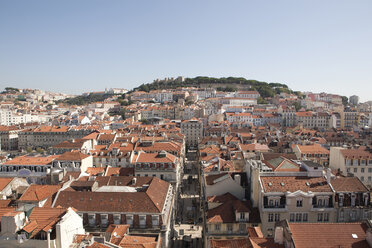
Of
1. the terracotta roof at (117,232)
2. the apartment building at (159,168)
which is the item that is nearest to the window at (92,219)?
the terracotta roof at (117,232)

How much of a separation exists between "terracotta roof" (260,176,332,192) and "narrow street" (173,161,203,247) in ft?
40.3

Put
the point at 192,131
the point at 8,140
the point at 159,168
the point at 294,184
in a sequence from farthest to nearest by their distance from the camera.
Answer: the point at 8,140, the point at 192,131, the point at 159,168, the point at 294,184

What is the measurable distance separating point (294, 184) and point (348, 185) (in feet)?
19.7

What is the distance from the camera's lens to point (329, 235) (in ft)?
64.1

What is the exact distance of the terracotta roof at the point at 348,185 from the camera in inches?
1210

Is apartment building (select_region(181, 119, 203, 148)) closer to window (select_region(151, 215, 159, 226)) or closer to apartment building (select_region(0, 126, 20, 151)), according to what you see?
apartment building (select_region(0, 126, 20, 151))

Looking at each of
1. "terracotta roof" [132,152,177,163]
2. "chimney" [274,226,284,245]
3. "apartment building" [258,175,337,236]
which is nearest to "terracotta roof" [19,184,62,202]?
"terracotta roof" [132,152,177,163]

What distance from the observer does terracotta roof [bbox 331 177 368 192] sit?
30.7 metres

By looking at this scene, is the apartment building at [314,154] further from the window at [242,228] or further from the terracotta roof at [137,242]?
the terracotta roof at [137,242]

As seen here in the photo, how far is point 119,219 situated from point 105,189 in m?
5.80

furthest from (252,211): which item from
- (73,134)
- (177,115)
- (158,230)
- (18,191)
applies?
(177,115)

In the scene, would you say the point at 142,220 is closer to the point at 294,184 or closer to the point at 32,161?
the point at 294,184

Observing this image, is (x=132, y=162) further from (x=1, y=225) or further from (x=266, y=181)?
(x=1, y=225)

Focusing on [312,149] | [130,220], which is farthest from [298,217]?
[312,149]
